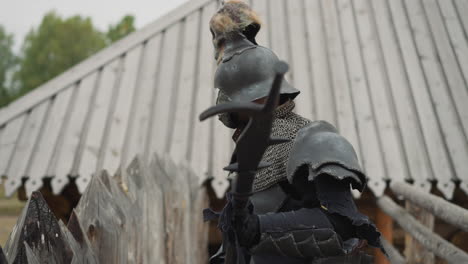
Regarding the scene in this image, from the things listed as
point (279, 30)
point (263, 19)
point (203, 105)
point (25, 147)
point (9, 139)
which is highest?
point (263, 19)

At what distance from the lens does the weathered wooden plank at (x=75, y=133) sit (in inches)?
227

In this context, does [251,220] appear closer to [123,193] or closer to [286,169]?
[286,169]

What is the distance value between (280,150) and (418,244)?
384 cm

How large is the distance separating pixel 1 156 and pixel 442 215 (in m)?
3.98

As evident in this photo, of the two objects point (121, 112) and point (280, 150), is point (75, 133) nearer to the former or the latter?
point (121, 112)

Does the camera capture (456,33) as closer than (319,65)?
No

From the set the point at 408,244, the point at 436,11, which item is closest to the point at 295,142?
the point at 408,244

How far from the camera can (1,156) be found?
6.04 metres

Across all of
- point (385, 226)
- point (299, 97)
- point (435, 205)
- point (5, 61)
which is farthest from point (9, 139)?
point (5, 61)

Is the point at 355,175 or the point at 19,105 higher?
the point at 19,105

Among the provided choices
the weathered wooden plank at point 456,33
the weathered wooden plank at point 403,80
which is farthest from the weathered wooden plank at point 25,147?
the weathered wooden plank at point 456,33

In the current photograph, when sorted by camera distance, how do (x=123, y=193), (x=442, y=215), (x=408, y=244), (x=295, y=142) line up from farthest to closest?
(x=408, y=244) < (x=442, y=215) < (x=123, y=193) < (x=295, y=142)

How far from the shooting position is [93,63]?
23.0 ft

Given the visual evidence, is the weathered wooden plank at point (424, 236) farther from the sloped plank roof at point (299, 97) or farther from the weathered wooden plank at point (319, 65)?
the weathered wooden plank at point (319, 65)
